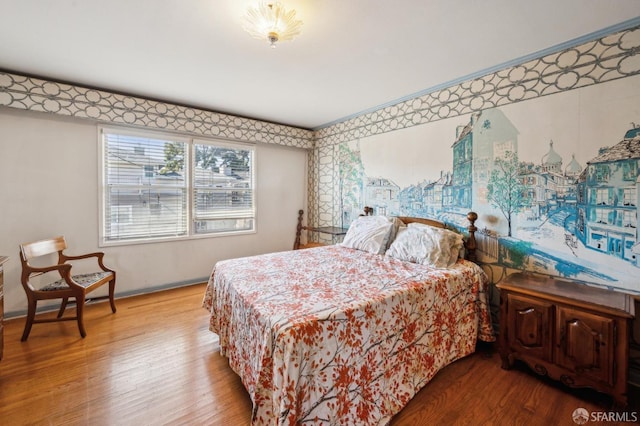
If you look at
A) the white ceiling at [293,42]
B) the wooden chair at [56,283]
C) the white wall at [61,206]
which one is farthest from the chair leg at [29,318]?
the white ceiling at [293,42]

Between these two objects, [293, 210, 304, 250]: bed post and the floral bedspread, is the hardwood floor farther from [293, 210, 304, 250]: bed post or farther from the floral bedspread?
[293, 210, 304, 250]: bed post

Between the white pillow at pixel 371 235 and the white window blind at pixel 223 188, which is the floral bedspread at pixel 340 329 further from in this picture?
the white window blind at pixel 223 188

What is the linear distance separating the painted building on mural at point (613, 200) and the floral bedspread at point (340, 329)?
819 millimetres

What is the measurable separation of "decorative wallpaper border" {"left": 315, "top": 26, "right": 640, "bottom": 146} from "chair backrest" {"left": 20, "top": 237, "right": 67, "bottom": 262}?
3876mm

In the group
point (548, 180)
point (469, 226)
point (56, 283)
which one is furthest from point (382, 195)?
point (56, 283)

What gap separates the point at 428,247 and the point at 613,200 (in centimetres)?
128

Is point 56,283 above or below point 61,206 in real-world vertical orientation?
below

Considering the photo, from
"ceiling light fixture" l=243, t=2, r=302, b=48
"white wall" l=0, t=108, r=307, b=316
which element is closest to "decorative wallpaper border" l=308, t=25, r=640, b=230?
"ceiling light fixture" l=243, t=2, r=302, b=48

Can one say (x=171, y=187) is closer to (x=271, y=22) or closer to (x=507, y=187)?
(x=271, y=22)

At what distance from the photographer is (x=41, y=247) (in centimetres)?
257

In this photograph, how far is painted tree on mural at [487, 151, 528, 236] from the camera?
232 cm

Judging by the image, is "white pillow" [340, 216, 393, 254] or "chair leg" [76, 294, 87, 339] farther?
"white pillow" [340, 216, 393, 254]

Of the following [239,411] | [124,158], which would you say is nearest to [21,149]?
[124,158]

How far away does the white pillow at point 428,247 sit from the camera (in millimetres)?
2332
